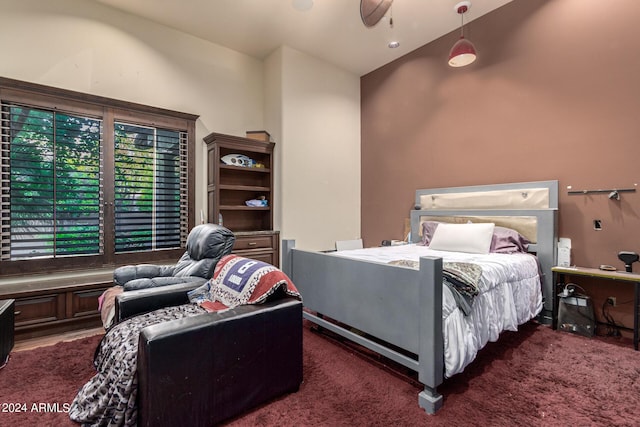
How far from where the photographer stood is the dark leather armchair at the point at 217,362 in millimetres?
1272

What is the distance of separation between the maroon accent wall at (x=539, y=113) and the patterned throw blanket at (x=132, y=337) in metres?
2.93

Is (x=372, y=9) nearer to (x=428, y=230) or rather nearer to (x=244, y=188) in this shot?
(x=428, y=230)

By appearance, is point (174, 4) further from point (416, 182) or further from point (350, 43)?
point (416, 182)

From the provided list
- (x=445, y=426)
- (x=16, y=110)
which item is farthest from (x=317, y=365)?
(x=16, y=110)

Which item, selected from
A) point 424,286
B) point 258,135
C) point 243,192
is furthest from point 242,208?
point 424,286

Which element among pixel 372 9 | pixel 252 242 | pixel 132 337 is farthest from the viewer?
pixel 252 242

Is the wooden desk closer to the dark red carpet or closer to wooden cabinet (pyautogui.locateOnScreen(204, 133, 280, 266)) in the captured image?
the dark red carpet

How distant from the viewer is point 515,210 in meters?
3.08

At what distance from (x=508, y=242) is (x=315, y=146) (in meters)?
2.76

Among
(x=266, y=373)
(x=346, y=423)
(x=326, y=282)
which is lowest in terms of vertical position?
(x=346, y=423)

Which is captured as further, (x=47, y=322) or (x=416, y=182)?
(x=416, y=182)

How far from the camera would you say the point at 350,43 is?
4.01m

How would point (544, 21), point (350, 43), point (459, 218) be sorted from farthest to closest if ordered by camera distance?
point (350, 43) → point (459, 218) → point (544, 21)

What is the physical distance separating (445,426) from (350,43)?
4.24 m
